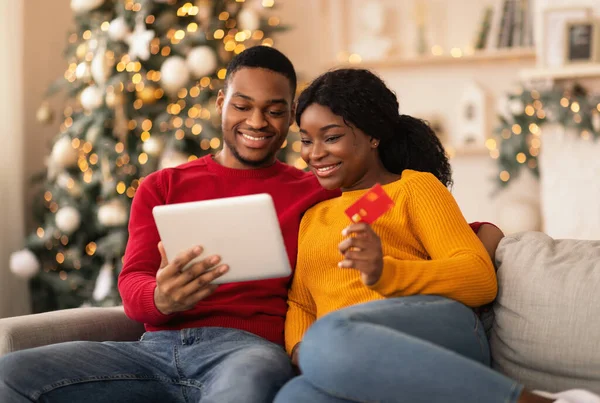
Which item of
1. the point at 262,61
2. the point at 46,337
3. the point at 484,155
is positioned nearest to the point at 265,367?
the point at 46,337

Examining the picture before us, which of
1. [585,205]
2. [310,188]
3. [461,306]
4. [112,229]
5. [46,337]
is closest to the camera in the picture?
[461,306]

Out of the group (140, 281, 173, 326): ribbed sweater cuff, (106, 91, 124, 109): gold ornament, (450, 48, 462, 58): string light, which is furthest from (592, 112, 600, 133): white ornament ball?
(140, 281, 173, 326): ribbed sweater cuff

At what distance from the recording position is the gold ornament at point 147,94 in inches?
144

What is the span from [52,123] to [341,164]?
107 inches

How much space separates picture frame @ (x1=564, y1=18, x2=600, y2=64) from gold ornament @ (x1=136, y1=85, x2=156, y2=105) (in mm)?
2061

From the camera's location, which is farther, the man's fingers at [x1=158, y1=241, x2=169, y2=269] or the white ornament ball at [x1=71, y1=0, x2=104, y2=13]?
the white ornament ball at [x1=71, y1=0, x2=104, y2=13]

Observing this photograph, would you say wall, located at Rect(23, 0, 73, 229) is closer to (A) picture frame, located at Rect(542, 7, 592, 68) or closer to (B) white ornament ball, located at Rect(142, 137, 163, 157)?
(B) white ornament ball, located at Rect(142, 137, 163, 157)

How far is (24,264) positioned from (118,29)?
1101 millimetres

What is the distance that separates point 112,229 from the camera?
3.68 m

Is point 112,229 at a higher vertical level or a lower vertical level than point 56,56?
lower

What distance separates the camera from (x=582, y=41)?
13.6 ft

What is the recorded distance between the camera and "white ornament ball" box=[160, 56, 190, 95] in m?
3.52

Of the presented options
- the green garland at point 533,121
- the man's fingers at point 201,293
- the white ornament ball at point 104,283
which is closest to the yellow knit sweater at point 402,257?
the man's fingers at point 201,293

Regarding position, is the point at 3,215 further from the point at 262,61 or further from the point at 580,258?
the point at 580,258
